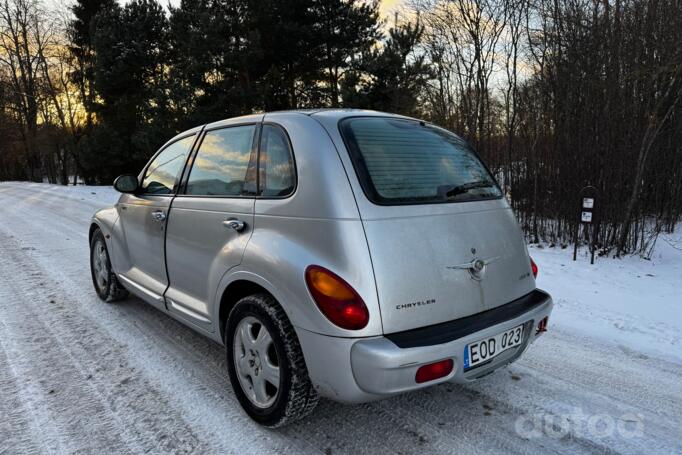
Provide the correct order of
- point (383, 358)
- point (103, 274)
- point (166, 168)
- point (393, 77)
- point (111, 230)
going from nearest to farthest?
point (383, 358)
point (166, 168)
point (111, 230)
point (103, 274)
point (393, 77)

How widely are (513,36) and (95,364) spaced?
34.5 ft

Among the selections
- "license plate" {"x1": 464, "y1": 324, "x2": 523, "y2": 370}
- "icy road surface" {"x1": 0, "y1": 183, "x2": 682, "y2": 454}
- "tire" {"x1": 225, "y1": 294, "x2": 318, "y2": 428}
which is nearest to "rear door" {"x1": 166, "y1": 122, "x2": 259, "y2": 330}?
"tire" {"x1": 225, "y1": 294, "x2": 318, "y2": 428}

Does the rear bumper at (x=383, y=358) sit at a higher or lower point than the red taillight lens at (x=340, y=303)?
lower

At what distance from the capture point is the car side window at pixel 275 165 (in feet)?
8.02

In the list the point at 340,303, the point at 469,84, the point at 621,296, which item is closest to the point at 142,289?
the point at 340,303

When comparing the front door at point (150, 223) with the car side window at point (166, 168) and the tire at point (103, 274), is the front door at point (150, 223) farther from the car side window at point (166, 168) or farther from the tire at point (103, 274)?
the tire at point (103, 274)

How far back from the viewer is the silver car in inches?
80.6

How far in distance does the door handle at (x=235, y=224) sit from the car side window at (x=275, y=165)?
218 mm

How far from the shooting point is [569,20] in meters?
7.68

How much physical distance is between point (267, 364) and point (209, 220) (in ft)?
3.42

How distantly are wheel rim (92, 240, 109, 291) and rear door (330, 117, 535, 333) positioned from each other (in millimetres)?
3385

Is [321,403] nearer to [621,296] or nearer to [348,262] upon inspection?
[348,262]

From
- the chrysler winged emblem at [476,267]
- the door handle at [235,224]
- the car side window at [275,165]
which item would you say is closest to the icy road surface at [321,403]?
the chrysler winged emblem at [476,267]

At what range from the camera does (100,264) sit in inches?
185
